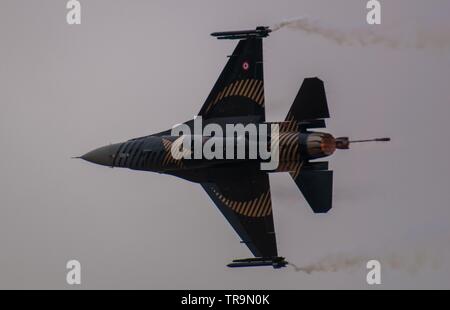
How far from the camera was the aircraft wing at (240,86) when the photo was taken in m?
40.8

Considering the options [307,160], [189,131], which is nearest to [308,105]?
[307,160]

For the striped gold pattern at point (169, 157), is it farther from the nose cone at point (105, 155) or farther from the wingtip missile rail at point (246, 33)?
the wingtip missile rail at point (246, 33)

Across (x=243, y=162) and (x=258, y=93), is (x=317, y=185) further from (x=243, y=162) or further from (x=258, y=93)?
(x=258, y=93)

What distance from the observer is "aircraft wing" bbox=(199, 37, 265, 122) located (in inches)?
1604

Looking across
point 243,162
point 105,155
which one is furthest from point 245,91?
point 105,155

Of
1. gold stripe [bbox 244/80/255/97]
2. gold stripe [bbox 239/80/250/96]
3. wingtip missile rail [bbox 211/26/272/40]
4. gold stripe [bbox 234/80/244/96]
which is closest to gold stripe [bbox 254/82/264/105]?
gold stripe [bbox 244/80/255/97]

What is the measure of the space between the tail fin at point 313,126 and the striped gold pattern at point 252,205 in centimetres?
224

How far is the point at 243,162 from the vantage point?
39.9 metres

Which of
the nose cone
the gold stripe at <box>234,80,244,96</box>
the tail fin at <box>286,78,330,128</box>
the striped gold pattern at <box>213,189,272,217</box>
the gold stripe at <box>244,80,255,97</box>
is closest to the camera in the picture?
the tail fin at <box>286,78,330,128</box>

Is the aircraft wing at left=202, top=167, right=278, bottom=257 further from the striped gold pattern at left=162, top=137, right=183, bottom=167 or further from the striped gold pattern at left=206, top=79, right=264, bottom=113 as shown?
the striped gold pattern at left=206, top=79, right=264, bottom=113

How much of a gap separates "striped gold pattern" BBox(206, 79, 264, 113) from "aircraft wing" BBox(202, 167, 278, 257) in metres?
2.33

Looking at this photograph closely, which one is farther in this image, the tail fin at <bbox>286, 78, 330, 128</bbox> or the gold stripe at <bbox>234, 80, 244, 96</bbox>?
the gold stripe at <bbox>234, 80, 244, 96</bbox>

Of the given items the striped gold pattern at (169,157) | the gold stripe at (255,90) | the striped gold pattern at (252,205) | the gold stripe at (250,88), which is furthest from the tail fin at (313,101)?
the striped gold pattern at (169,157)

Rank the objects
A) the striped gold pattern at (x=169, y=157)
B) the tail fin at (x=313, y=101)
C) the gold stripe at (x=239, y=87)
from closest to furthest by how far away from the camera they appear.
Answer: the tail fin at (x=313, y=101) → the striped gold pattern at (x=169, y=157) → the gold stripe at (x=239, y=87)
